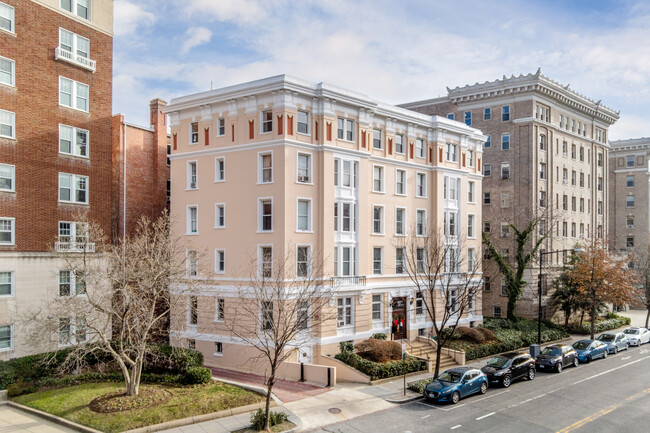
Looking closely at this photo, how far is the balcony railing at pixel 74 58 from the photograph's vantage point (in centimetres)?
3325

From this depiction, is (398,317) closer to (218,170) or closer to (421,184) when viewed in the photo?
(421,184)

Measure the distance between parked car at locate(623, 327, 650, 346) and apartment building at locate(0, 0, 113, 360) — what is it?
42.4 metres

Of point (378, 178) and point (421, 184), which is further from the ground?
point (378, 178)

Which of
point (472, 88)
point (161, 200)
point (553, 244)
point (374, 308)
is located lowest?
point (374, 308)

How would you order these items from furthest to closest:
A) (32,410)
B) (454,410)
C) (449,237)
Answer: (449,237), (454,410), (32,410)

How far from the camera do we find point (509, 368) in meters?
30.3

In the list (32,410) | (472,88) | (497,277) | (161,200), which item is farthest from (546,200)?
(32,410)

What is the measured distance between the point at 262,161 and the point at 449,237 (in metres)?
17.8

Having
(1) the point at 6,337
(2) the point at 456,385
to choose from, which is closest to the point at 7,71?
(1) the point at 6,337

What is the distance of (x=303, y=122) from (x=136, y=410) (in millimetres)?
19694

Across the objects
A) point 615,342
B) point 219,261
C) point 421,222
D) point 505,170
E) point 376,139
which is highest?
point 376,139

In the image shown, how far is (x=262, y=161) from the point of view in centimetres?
3403

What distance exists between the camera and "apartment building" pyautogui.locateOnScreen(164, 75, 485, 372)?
33.2 meters

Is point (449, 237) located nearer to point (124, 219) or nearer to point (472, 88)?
point (472, 88)
